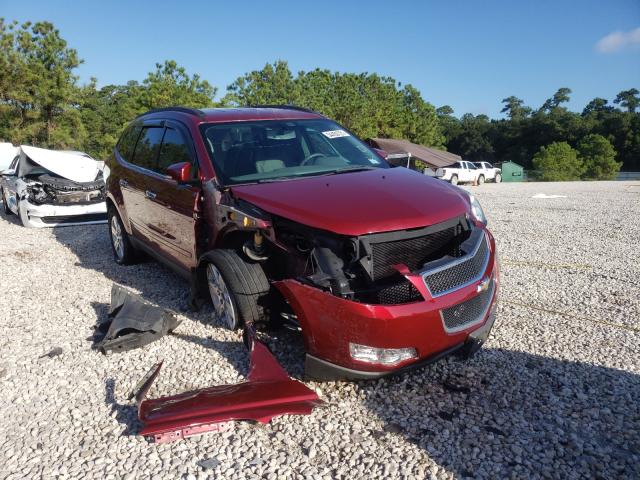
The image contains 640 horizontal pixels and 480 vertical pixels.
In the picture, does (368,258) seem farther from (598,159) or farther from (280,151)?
(598,159)

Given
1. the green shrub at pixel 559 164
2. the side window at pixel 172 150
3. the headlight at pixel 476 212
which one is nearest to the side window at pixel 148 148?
the side window at pixel 172 150

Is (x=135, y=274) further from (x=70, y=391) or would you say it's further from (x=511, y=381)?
(x=511, y=381)

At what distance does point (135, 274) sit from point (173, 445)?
3.79 metres

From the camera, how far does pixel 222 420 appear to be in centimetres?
277

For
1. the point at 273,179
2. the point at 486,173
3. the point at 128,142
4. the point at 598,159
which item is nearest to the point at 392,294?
the point at 273,179

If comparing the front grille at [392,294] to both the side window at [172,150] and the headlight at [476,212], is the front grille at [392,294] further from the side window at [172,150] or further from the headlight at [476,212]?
the side window at [172,150]

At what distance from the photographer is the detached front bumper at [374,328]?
9.23 feet

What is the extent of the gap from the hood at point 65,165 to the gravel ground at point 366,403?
16.4ft

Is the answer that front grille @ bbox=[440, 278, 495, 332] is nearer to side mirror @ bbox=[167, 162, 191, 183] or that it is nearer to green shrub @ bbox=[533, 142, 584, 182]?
side mirror @ bbox=[167, 162, 191, 183]

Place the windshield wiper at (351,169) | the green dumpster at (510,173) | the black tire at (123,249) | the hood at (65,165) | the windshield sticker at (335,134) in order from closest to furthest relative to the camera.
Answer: the windshield wiper at (351,169) → the windshield sticker at (335,134) → the black tire at (123,249) → the hood at (65,165) → the green dumpster at (510,173)

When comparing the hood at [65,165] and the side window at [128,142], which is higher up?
the side window at [128,142]

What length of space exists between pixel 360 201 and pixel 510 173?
45432mm

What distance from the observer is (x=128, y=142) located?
6.11 m

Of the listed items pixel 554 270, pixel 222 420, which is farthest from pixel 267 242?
pixel 554 270
